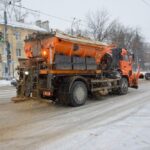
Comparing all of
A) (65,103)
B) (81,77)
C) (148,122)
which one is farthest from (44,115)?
(148,122)

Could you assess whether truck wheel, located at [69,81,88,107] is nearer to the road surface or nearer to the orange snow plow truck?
the orange snow plow truck

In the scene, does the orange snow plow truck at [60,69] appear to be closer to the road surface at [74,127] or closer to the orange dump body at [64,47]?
the orange dump body at [64,47]

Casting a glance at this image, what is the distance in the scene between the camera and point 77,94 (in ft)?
32.6

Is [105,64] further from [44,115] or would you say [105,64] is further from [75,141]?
[75,141]

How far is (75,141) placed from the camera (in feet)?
18.1

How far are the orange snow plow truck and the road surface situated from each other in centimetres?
55

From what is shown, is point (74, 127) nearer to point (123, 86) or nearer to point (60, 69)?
point (60, 69)

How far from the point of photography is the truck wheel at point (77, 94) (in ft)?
31.7

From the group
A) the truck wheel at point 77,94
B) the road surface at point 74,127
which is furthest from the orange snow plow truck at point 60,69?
the road surface at point 74,127

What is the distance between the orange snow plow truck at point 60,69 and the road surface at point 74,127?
0.55 m

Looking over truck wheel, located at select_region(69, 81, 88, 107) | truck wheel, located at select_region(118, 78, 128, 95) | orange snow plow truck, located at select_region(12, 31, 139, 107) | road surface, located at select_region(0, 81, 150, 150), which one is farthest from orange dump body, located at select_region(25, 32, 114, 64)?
truck wheel, located at select_region(118, 78, 128, 95)

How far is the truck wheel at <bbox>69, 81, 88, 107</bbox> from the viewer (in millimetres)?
9673

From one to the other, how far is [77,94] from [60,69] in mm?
1223

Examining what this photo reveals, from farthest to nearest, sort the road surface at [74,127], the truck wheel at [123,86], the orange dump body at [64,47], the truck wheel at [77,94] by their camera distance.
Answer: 1. the truck wheel at [123,86]
2. the truck wheel at [77,94]
3. the orange dump body at [64,47]
4. the road surface at [74,127]
